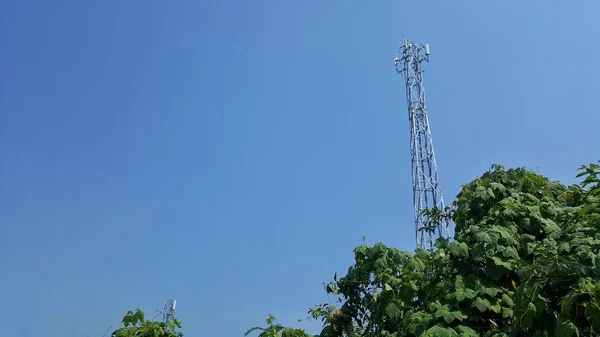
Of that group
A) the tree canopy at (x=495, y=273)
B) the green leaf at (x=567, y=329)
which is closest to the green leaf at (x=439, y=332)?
the tree canopy at (x=495, y=273)

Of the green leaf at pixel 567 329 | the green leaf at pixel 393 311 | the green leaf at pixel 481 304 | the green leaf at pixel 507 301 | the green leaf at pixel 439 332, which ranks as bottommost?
the green leaf at pixel 567 329

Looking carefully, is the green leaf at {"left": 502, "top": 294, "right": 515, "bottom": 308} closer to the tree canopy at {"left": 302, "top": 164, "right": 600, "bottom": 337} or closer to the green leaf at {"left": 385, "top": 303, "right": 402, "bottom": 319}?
the tree canopy at {"left": 302, "top": 164, "right": 600, "bottom": 337}

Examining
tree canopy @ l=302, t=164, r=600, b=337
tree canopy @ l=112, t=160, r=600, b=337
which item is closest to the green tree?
tree canopy @ l=112, t=160, r=600, b=337

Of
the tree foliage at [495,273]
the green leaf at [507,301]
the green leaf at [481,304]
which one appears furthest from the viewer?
the green leaf at [507,301]

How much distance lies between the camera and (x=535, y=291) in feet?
20.5

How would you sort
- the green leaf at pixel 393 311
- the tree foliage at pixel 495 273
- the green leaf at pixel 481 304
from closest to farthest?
the tree foliage at pixel 495 273 < the green leaf at pixel 481 304 < the green leaf at pixel 393 311

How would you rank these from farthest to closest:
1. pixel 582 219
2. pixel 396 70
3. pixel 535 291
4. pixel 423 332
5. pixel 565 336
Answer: pixel 396 70 < pixel 582 219 < pixel 423 332 < pixel 535 291 < pixel 565 336

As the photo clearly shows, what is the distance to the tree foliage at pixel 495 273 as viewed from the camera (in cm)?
639

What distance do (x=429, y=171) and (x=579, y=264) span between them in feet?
44.3

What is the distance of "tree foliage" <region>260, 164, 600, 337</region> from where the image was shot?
6395 millimetres

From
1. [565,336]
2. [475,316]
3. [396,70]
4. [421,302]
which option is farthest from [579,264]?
[396,70]

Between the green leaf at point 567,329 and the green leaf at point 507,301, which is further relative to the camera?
the green leaf at point 507,301

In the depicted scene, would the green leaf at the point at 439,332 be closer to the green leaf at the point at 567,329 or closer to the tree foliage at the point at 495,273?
the tree foliage at the point at 495,273

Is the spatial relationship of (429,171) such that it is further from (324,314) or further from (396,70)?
(324,314)
